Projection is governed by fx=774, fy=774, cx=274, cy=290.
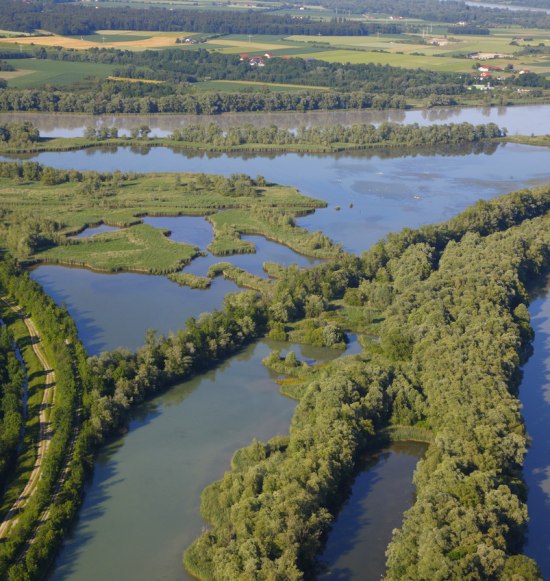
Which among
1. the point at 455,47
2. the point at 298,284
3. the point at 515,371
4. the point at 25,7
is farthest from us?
the point at 25,7

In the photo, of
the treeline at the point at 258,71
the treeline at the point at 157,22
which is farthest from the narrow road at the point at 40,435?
the treeline at the point at 157,22

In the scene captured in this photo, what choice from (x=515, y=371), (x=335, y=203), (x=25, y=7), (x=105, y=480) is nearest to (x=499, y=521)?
(x=515, y=371)

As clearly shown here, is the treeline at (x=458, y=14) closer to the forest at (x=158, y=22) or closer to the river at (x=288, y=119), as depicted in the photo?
the forest at (x=158, y=22)

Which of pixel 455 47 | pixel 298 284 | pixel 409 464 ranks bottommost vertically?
pixel 409 464

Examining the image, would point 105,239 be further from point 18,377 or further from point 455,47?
point 455,47

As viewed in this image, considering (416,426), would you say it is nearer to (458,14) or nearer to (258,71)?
(258,71)

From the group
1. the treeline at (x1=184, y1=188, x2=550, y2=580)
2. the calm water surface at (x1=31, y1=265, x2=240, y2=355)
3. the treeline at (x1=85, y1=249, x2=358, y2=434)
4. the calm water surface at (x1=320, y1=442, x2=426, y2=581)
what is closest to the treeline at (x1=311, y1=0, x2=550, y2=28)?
the treeline at (x1=184, y1=188, x2=550, y2=580)

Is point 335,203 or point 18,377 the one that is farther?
point 335,203

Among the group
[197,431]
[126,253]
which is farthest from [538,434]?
[126,253]
